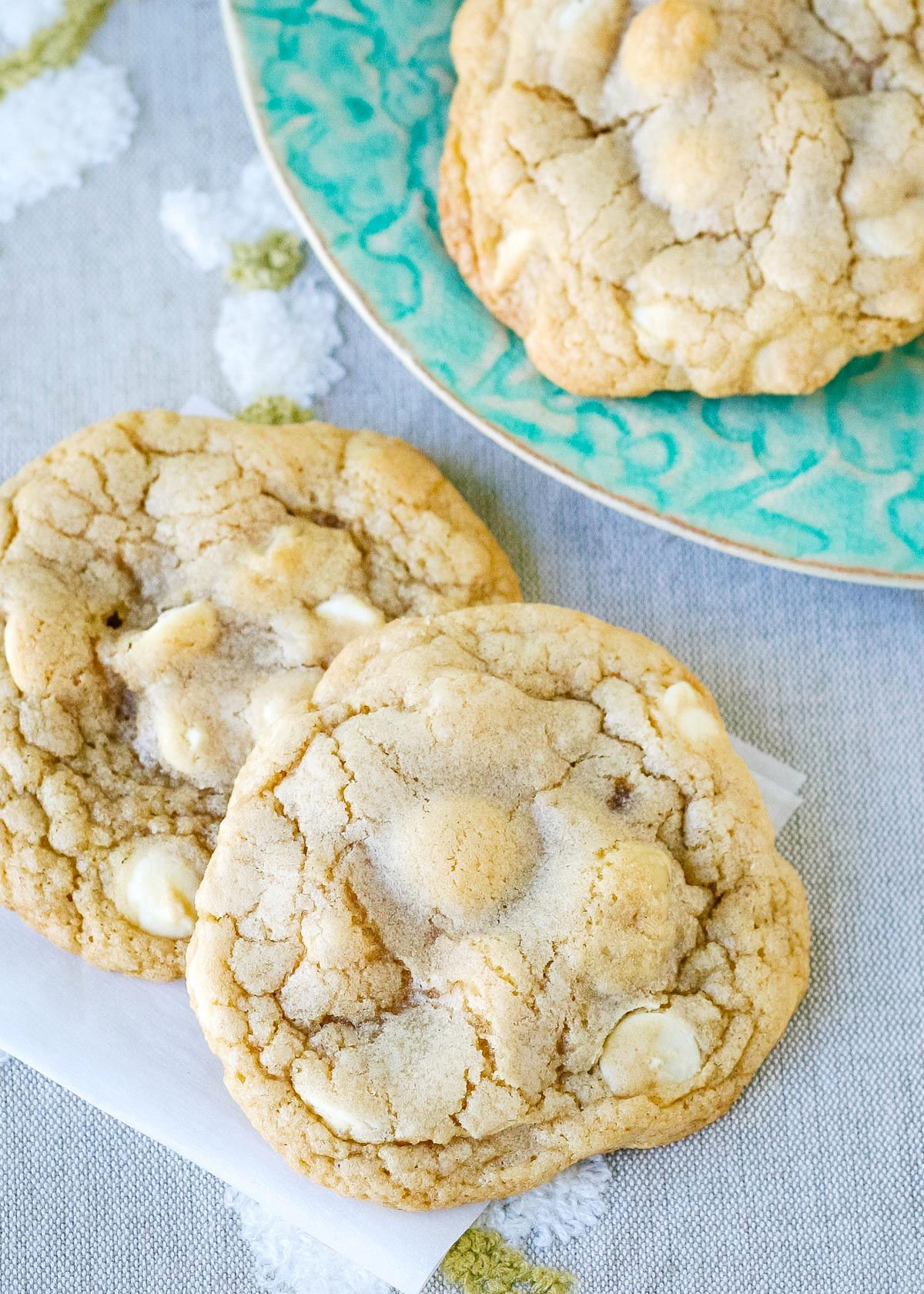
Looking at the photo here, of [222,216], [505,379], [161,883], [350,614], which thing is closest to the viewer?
[161,883]

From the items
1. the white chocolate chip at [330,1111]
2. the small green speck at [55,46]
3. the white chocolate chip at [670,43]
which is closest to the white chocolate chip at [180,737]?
the white chocolate chip at [330,1111]

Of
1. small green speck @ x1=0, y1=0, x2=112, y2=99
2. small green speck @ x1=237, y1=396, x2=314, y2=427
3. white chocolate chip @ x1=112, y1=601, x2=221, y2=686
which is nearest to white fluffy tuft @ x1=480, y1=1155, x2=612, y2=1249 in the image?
white chocolate chip @ x1=112, y1=601, x2=221, y2=686

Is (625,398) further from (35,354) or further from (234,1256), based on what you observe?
(234,1256)

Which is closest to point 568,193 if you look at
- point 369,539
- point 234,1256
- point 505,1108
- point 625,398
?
point 625,398

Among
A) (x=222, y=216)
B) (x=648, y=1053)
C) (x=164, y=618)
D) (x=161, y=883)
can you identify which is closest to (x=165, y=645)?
(x=164, y=618)

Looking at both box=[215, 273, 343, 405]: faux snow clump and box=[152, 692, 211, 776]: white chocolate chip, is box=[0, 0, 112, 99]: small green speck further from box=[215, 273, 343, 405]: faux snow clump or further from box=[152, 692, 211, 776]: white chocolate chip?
box=[152, 692, 211, 776]: white chocolate chip

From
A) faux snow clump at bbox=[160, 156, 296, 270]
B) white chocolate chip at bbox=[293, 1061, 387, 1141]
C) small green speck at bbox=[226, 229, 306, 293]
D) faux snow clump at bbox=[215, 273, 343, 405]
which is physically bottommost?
white chocolate chip at bbox=[293, 1061, 387, 1141]

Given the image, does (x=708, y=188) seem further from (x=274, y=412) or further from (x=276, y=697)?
(x=276, y=697)

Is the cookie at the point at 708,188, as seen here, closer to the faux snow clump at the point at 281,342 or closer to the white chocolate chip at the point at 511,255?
the white chocolate chip at the point at 511,255
